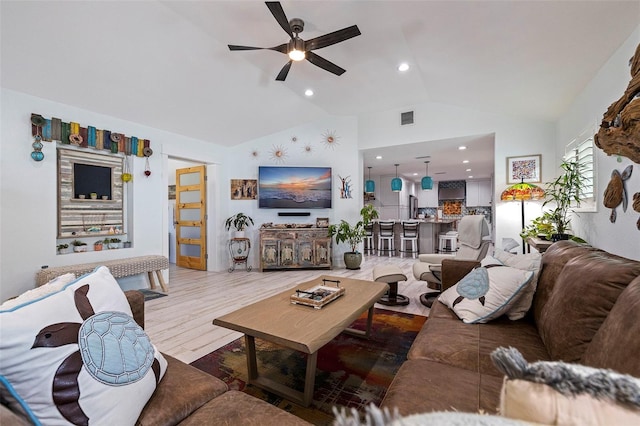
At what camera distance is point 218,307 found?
11.1ft

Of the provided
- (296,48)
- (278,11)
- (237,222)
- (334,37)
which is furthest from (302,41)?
(237,222)

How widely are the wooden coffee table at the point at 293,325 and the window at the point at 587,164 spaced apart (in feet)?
7.85

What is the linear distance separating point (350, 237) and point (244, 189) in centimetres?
243

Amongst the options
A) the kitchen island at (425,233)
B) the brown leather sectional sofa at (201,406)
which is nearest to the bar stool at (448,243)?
the kitchen island at (425,233)

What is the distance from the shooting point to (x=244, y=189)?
579cm

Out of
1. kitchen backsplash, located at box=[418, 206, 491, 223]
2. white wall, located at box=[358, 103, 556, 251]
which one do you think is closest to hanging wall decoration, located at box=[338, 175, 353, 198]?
white wall, located at box=[358, 103, 556, 251]

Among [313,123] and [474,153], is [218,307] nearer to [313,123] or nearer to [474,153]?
[313,123]

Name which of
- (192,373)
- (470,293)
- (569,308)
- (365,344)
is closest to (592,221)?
(470,293)

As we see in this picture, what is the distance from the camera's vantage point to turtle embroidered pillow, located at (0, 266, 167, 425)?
27.3 inches

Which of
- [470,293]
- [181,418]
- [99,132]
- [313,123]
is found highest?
[313,123]

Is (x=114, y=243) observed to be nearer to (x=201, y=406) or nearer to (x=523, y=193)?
(x=201, y=406)

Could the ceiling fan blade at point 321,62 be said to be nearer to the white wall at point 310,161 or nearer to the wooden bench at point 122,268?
the white wall at point 310,161

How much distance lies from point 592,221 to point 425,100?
126 inches

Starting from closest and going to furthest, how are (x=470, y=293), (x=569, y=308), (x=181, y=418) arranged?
(x=181, y=418) < (x=569, y=308) < (x=470, y=293)
